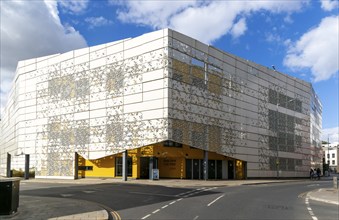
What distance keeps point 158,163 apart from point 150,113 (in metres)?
9.74

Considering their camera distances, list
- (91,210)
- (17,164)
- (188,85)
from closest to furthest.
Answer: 1. (91,210)
2. (188,85)
3. (17,164)

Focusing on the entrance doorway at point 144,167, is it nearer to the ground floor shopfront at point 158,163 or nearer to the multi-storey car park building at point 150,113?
the ground floor shopfront at point 158,163

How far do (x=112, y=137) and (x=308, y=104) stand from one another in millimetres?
43573

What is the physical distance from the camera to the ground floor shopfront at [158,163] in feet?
147

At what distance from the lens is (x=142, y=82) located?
42469 mm

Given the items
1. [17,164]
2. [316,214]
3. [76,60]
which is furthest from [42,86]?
[316,214]

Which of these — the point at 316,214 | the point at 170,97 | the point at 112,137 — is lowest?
the point at 316,214

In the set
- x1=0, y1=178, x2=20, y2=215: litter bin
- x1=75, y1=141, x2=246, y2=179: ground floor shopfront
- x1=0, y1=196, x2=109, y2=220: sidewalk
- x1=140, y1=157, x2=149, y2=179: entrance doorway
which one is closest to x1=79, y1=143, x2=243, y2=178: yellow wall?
x1=75, y1=141, x2=246, y2=179: ground floor shopfront

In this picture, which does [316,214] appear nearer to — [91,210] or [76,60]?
[91,210]

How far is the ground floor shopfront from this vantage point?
1759 inches

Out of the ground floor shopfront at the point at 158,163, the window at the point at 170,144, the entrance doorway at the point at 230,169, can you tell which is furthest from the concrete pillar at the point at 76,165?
the entrance doorway at the point at 230,169

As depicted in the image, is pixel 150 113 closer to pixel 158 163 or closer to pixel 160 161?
pixel 160 161

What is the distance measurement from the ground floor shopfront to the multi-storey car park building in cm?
12

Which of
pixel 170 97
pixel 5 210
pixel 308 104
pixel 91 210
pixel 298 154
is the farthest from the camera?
pixel 308 104
